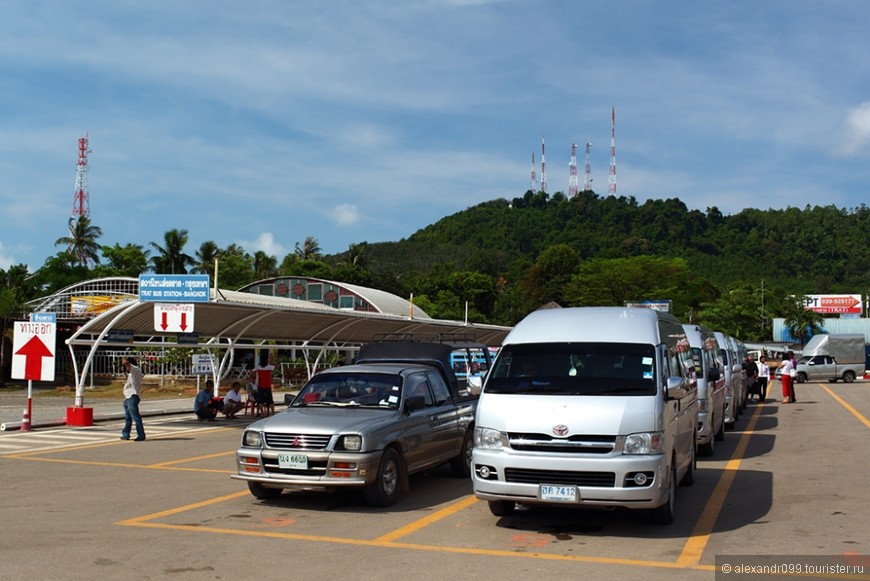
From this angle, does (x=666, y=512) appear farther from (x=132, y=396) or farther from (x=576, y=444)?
(x=132, y=396)

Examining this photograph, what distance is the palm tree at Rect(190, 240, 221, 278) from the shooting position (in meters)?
89.7

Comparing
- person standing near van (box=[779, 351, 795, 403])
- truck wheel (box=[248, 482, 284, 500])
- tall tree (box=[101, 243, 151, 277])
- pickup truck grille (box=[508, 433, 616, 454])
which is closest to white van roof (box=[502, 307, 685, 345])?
pickup truck grille (box=[508, 433, 616, 454])

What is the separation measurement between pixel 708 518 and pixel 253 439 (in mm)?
5338

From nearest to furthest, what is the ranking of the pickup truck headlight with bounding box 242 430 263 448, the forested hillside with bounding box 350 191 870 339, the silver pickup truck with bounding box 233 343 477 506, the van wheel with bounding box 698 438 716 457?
the silver pickup truck with bounding box 233 343 477 506 → the pickup truck headlight with bounding box 242 430 263 448 → the van wheel with bounding box 698 438 716 457 → the forested hillside with bounding box 350 191 870 339

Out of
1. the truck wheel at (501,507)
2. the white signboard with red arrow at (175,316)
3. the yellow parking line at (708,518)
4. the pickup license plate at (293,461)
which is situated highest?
the white signboard with red arrow at (175,316)

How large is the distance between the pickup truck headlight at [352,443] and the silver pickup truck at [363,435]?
12 mm

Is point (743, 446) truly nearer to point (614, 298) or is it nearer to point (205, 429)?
point (205, 429)

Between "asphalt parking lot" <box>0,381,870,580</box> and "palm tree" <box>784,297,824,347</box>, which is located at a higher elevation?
"palm tree" <box>784,297,824,347</box>

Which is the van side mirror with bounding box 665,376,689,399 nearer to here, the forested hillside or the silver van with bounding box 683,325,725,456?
the silver van with bounding box 683,325,725,456

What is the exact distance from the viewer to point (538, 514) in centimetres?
970

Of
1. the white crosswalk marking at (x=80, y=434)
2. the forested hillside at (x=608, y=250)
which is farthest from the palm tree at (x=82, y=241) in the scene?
the white crosswalk marking at (x=80, y=434)

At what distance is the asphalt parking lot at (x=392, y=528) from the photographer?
290 inches

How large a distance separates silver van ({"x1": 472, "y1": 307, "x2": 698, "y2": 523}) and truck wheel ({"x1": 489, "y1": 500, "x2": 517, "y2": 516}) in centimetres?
1

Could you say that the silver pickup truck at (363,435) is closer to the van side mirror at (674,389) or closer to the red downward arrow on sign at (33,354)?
the van side mirror at (674,389)
